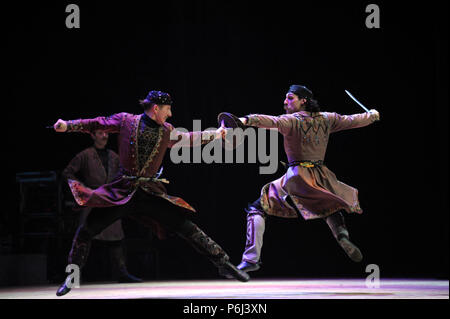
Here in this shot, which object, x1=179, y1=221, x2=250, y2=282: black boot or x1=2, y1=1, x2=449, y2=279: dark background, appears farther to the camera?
x1=2, y1=1, x2=449, y2=279: dark background

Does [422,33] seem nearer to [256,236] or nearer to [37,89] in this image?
[256,236]

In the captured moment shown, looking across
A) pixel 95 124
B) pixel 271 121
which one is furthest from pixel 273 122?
pixel 95 124

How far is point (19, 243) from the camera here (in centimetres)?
602

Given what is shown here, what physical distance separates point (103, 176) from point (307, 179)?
212 cm

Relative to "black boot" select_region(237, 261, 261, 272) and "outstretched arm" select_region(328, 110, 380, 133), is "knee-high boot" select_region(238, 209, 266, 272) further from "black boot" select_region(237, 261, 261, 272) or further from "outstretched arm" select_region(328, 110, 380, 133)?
"outstretched arm" select_region(328, 110, 380, 133)

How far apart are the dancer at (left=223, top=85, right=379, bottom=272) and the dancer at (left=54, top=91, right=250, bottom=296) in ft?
1.55

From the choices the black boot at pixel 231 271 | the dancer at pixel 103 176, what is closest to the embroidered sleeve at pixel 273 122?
the black boot at pixel 231 271

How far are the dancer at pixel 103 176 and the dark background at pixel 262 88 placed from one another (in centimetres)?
71

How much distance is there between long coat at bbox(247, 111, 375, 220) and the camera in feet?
13.9

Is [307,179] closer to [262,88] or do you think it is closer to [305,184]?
[305,184]
